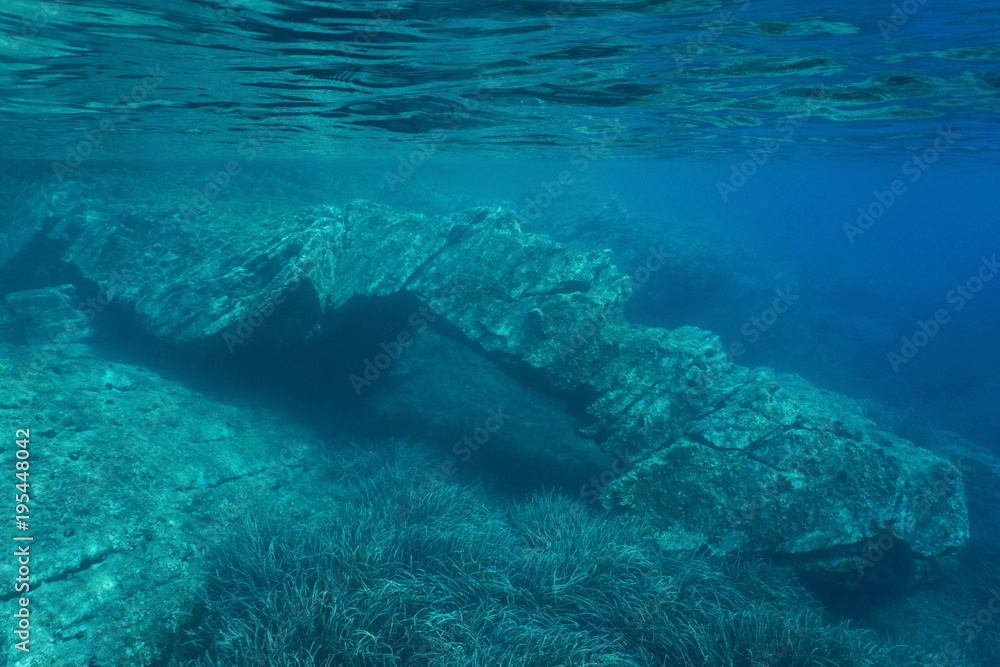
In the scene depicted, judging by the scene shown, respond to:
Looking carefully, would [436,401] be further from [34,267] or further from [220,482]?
[34,267]

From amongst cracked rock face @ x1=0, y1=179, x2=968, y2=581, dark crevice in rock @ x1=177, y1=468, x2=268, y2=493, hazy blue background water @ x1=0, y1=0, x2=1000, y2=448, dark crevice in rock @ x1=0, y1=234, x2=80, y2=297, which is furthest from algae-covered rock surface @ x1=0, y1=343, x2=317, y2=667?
hazy blue background water @ x1=0, y1=0, x2=1000, y2=448

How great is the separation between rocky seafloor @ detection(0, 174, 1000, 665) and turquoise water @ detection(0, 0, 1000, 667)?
0.18 feet

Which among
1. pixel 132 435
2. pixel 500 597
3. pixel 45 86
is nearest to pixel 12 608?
pixel 132 435

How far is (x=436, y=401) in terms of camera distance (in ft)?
33.5

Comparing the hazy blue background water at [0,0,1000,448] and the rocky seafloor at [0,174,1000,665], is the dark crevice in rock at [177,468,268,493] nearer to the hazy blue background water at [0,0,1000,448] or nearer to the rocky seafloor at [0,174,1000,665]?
the rocky seafloor at [0,174,1000,665]

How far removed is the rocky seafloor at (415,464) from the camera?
5.48 m

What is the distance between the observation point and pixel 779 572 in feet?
23.5

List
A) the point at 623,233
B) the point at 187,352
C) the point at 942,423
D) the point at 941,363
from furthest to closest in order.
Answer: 1. the point at 941,363
2. the point at 623,233
3. the point at 942,423
4. the point at 187,352

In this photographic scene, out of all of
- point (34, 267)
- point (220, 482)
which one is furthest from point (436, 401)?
point (34, 267)

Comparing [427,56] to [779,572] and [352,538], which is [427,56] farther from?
[779,572]

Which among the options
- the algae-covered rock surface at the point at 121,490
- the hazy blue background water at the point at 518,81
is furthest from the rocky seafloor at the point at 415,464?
the hazy blue background water at the point at 518,81

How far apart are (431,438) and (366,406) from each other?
6.04ft

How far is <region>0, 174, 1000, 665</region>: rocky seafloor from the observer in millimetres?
5477

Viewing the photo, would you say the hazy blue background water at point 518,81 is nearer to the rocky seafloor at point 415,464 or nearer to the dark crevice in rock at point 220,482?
the rocky seafloor at point 415,464
